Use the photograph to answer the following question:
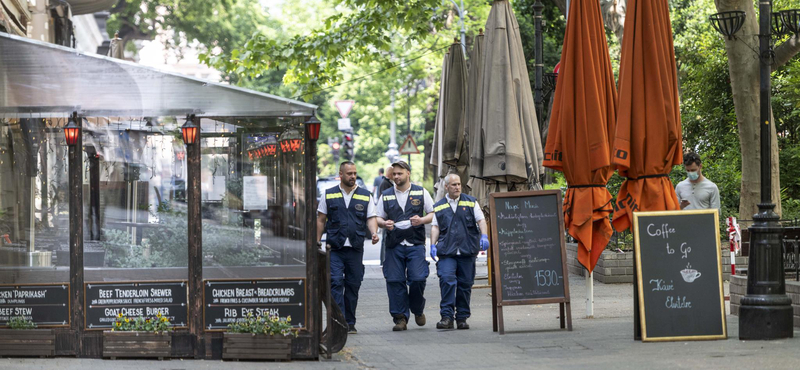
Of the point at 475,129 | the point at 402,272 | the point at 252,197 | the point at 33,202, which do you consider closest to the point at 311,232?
the point at 252,197

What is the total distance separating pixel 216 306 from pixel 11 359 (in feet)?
6.27

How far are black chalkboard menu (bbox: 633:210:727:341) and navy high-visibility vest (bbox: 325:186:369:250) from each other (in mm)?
3004

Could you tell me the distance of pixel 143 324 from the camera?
9000 mm

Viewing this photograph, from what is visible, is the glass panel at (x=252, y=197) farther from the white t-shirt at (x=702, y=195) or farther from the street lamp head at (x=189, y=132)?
the white t-shirt at (x=702, y=195)

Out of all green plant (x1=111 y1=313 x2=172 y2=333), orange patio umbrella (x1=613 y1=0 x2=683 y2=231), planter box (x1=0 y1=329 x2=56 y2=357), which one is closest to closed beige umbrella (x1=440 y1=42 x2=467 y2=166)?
orange patio umbrella (x1=613 y1=0 x2=683 y2=231)

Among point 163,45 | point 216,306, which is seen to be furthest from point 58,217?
point 163,45

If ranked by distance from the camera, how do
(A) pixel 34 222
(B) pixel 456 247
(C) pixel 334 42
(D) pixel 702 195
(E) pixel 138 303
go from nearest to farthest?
(E) pixel 138 303
(A) pixel 34 222
(B) pixel 456 247
(D) pixel 702 195
(C) pixel 334 42

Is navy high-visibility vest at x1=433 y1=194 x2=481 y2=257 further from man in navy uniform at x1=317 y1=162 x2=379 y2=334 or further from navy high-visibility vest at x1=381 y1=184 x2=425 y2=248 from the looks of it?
man in navy uniform at x1=317 y1=162 x2=379 y2=334

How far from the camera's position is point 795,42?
49.3 ft

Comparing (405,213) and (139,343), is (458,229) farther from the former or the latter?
(139,343)

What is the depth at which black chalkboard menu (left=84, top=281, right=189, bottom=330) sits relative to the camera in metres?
9.06

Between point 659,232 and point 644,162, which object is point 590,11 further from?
point 659,232

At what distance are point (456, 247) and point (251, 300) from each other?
2803mm

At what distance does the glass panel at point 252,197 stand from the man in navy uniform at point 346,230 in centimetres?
159
